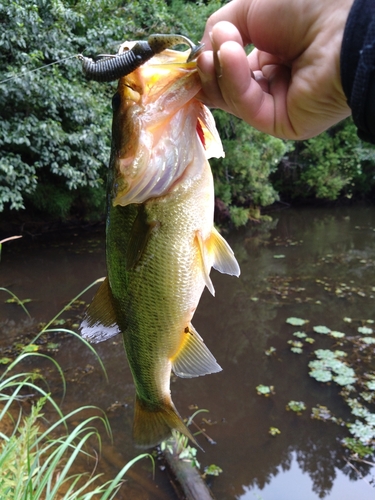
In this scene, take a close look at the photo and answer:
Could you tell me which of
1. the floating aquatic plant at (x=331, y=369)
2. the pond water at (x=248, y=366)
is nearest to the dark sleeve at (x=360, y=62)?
the pond water at (x=248, y=366)

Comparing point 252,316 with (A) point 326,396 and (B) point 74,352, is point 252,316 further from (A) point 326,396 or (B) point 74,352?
(B) point 74,352

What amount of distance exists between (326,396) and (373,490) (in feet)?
3.62

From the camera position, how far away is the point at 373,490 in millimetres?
3424

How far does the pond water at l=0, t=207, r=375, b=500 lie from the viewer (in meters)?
3.54

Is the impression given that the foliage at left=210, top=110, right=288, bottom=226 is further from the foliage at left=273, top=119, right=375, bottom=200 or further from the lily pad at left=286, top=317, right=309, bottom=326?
the lily pad at left=286, top=317, right=309, bottom=326

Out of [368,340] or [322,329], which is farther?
[322,329]

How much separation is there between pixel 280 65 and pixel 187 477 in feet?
9.61

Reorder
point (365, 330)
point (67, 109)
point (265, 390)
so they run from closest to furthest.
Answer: point (265, 390) < point (365, 330) < point (67, 109)

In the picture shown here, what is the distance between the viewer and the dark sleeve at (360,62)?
98cm

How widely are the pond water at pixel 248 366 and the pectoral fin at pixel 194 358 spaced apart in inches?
82.6

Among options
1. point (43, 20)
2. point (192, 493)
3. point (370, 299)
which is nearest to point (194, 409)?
point (192, 493)

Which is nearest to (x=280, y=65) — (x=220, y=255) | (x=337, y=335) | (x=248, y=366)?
(x=220, y=255)

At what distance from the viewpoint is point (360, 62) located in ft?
3.29

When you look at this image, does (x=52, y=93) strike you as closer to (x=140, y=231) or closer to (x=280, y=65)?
(x=280, y=65)
